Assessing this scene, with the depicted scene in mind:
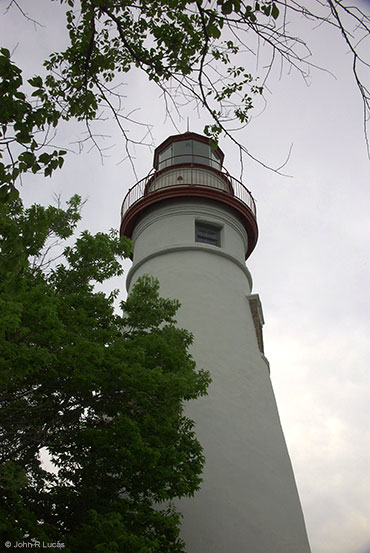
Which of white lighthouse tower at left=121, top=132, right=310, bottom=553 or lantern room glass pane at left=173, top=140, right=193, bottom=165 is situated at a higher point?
lantern room glass pane at left=173, top=140, right=193, bottom=165

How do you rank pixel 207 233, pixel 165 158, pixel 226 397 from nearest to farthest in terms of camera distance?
pixel 226 397 → pixel 207 233 → pixel 165 158

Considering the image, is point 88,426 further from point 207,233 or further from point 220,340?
point 207,233

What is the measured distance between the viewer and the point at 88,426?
7.40 meters

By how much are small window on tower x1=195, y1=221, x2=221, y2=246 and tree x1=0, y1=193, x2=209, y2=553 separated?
675cm

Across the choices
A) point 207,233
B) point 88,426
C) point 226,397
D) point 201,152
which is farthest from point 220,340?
point 201,152

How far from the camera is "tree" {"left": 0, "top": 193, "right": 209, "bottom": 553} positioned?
19.7ft

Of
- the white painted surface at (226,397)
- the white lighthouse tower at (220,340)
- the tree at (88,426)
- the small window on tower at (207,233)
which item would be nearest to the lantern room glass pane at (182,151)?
the white lighthouse tower at (220,340)

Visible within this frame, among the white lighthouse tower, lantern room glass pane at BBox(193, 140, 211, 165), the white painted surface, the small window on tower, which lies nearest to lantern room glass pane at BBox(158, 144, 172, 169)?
the white lighthouse tower

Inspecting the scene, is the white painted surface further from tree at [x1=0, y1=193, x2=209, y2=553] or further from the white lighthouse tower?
tree at [x1=0, y1=193, x2=209, y2=553]

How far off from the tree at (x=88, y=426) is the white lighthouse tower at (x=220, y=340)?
2.09m

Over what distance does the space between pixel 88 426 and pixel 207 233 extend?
8.31 metres

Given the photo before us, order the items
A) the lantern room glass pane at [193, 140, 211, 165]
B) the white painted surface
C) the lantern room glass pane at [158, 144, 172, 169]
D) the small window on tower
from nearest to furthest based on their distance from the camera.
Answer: the white painted surface, the small window on tower, the lantern room glass pane at [193, 140, 211, 165], the lantern room glass pane at [158, 144, 172, 169]

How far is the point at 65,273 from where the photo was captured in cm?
873

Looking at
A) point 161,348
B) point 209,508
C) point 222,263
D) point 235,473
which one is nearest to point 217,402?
point 235,473
